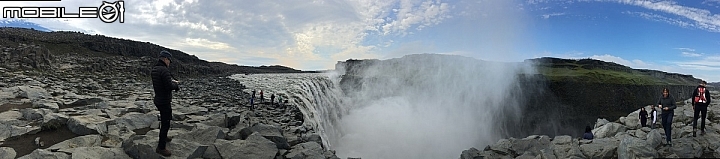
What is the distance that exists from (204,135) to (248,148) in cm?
147

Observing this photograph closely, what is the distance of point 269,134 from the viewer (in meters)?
10.9

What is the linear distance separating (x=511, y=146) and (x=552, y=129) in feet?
192

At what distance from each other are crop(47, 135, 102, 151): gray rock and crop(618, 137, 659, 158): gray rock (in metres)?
15.5

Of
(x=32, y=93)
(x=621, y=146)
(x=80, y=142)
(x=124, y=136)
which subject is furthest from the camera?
(x=32, y=93)

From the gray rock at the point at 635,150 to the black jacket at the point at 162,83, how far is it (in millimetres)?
13300

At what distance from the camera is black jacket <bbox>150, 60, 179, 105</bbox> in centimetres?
740

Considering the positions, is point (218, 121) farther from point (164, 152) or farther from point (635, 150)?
point (635, 150)

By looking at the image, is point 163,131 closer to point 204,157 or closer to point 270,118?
point 204,157

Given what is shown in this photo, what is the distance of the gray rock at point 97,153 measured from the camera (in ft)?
26.0

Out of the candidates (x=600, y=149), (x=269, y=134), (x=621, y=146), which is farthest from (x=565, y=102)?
(x=269, y=134)

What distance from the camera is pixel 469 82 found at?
65125 millimetres

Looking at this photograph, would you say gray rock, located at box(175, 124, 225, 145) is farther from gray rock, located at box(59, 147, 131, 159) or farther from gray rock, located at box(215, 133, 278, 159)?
gray rock, located at box(59, 147, 131, 159)

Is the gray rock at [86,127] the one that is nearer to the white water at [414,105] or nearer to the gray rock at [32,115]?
the gray rock at [32,115]

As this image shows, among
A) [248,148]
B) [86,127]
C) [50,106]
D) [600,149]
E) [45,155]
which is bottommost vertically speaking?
[600,149]
